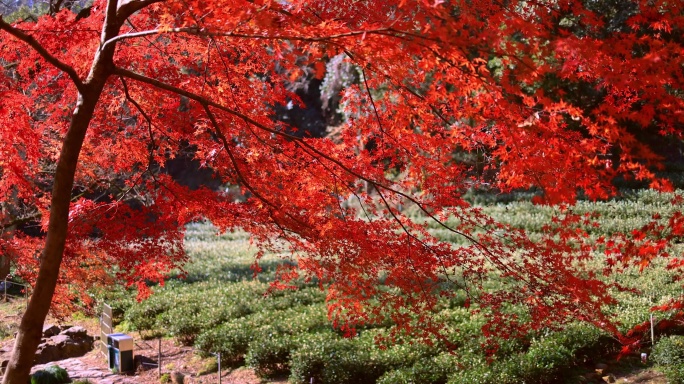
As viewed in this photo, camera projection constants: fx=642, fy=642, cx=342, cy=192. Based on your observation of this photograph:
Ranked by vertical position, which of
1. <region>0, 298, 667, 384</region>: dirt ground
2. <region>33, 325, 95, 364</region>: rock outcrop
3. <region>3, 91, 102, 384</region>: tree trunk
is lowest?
<region>0, 298, 667, 384</region>: dirt ground

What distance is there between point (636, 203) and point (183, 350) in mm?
13263

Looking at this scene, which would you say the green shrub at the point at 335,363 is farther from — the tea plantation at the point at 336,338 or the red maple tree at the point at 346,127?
the red maple tree at the point at 346,127

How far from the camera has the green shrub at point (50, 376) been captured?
9.57 meters

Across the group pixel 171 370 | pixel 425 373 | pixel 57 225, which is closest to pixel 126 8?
pixel 57 225

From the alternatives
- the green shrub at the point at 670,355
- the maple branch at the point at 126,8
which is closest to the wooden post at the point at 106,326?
the maple branch at the point at 126,8

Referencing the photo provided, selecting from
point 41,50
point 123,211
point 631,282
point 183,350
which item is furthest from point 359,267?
point 631,282

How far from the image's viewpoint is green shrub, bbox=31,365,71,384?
957 centimetres

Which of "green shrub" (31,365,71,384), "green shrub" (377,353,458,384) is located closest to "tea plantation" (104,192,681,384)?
"green shrub" (377,353,458,384)

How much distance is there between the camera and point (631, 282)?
11.9m

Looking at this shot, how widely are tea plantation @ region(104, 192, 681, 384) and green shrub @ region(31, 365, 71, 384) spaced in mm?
2273

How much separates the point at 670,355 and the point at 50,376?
8847mm

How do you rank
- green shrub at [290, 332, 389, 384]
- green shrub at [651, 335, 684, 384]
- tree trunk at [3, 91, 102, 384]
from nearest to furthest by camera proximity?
1. tree trunk at [3, 91, 102, 384]
2. green shrub at [651, 335, 684, 384]
3. green shrub at [290, 332, 389, 384]

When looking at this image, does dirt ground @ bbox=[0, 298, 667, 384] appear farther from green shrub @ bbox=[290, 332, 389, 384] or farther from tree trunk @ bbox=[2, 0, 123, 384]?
tree trunk @ bbox=[2, 0, 123, 384]

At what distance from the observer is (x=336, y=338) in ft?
33.8
